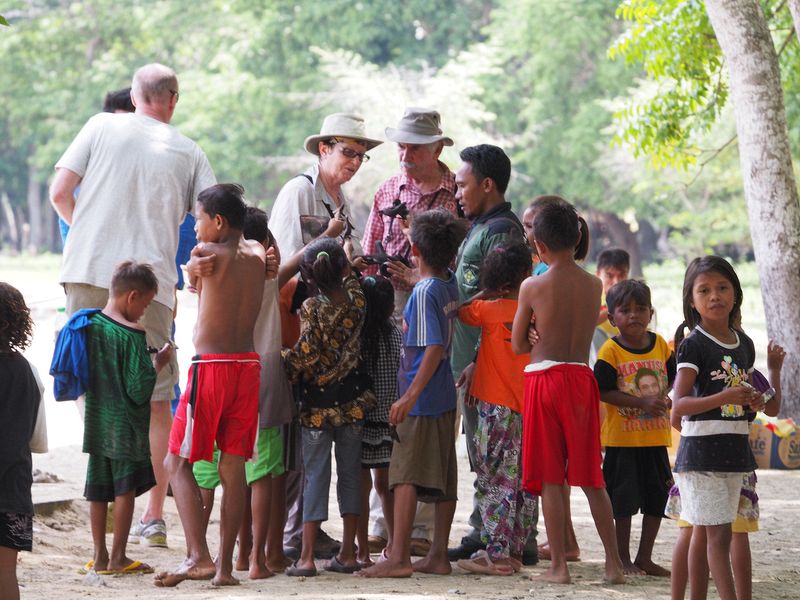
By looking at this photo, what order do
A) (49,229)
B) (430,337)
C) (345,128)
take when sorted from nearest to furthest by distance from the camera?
1. (430,337)
2. (345,128)
3. (49,229)

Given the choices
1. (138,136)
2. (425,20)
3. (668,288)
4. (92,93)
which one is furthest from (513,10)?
(138,136)

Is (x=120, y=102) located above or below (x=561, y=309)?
above

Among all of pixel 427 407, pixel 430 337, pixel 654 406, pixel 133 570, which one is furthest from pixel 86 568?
pixel 654 406

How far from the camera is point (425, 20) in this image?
43.0 meters

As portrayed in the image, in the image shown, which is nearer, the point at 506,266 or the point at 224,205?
the point at 224,205

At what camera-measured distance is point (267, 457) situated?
5.81 m

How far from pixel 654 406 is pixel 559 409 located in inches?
24.0

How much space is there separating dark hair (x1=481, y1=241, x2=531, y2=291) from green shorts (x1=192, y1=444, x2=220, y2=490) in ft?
4.90

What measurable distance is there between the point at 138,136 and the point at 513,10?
3359 cm

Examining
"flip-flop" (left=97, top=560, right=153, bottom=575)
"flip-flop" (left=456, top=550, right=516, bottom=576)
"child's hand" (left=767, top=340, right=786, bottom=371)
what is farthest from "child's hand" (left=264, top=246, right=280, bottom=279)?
"child's hand" (left=767, top=340, right=786, bottom=371)

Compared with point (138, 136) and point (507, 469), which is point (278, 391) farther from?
point (138, 136)

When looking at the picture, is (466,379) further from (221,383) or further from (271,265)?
(221,383)

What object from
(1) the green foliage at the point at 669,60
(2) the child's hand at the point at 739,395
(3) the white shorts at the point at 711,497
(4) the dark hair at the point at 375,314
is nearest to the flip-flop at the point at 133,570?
(4) the dark hair at the point at 375,314

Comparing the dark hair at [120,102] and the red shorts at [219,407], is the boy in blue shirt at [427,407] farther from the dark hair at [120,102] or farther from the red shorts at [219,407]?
the dark hair at [120,102]
